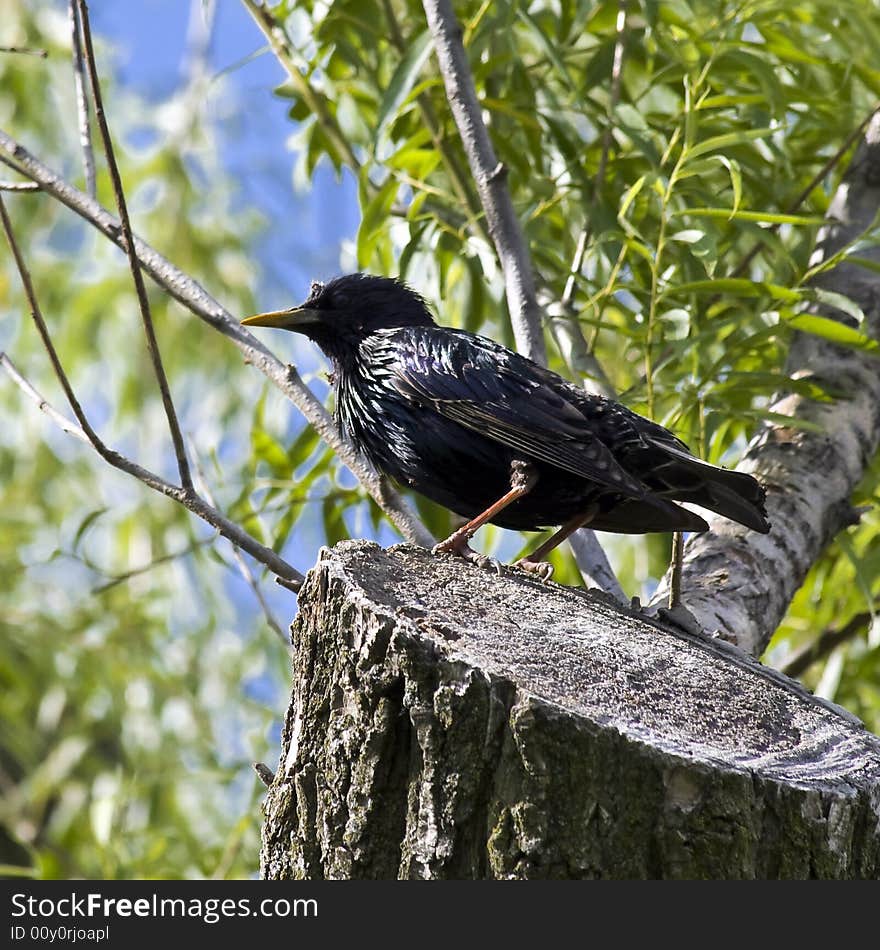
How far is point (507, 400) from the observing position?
3834mm

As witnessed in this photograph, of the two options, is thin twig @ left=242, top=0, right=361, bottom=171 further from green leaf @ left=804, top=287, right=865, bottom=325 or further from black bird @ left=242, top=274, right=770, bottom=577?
green leaf @ left=804, top=287, right=865, bottom=325

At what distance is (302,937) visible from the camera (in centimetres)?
Result: 217

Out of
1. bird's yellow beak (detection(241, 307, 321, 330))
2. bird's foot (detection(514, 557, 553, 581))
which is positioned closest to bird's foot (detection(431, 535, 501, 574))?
bird's foot (detection(514, 557, 553, 581))

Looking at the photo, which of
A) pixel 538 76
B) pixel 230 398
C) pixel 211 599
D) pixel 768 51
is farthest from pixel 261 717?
pixel 768 51

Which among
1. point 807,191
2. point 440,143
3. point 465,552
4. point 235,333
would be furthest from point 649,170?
point 465,552

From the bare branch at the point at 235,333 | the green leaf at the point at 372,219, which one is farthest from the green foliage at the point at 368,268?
the bare branch at the point at 235,333

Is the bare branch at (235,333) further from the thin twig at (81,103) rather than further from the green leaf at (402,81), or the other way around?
the green leaf at (402,81)

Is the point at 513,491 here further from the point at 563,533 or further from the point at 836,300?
the point at 836,300

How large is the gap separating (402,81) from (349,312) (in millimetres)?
752

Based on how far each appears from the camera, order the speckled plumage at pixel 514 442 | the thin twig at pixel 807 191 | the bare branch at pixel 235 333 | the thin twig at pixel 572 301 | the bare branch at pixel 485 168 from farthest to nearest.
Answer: the thin twig at pixel 807 191, the thin twig at pixel 572 301, the bare branch at pixel 485 168, the bare branch at pixel 235 333, the speckled plumage at pixel 514 442

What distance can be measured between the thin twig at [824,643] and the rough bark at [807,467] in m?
0.87

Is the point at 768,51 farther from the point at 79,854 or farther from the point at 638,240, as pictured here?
the point at 79,854

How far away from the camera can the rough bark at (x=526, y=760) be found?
2178 millimetres

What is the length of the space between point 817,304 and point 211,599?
3.98m
